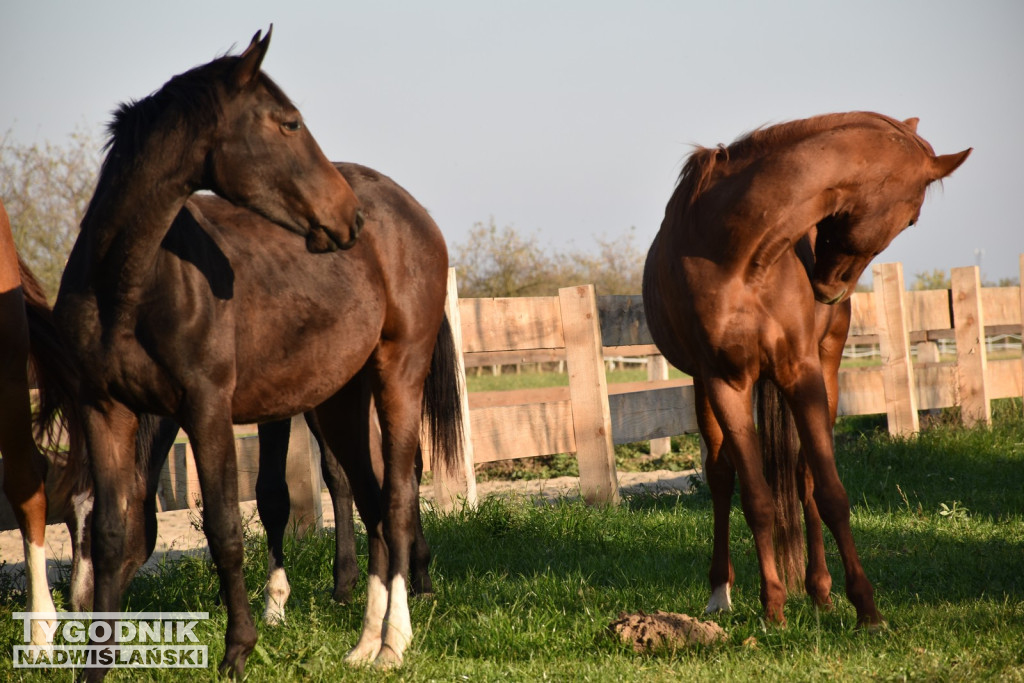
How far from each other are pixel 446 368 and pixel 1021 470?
5357 mm

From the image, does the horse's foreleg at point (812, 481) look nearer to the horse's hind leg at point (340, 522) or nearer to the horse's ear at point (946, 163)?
the horse's ear at point (946, 163)

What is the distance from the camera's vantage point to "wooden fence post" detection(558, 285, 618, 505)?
6797mm

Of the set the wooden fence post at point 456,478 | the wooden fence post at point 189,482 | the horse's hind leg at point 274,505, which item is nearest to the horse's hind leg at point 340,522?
the horse's hind leg at point 274,505

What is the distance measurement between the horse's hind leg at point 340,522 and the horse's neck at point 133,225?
155 cm

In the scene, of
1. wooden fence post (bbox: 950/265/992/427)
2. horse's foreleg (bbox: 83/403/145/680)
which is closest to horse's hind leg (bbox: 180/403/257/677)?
horse's foreleg (bbox: 83/403/145/680)

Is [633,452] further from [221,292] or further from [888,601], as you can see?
[221,292]

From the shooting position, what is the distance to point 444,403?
4.85 metres

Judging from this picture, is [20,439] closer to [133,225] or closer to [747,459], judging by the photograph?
[133,225]

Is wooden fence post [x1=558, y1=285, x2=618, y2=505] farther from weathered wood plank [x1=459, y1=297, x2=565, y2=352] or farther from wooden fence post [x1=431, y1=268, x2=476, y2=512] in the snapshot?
wooden fence post [x1=431, y1=268, x2=476, y2=512]

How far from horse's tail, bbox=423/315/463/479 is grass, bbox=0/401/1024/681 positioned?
2.24 ft

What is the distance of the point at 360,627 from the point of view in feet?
12.8

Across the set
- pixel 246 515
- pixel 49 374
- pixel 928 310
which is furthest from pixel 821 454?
pixel 928 310

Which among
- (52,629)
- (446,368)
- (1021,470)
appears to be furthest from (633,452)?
(52,629)

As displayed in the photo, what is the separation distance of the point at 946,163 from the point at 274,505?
346cm
